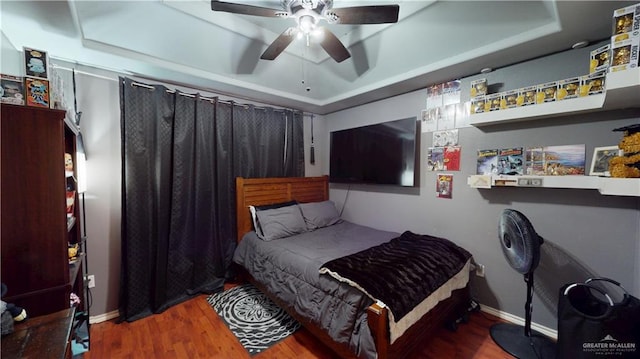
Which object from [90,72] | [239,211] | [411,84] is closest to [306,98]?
[411,84]

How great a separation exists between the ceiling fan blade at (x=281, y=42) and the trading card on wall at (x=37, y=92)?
129 cm

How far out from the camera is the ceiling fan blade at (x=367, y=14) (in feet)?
4.54

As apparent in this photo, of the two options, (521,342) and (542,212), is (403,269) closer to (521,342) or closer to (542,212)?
(521,342)

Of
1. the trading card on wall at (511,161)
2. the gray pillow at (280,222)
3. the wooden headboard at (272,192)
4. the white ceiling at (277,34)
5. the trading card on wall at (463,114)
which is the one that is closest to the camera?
the white ceiling at (277,34)

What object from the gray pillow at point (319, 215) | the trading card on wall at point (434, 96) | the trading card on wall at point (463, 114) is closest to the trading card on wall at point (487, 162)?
the trading card on wall at point (463, 114)

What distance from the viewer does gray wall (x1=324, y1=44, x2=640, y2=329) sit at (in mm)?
1648

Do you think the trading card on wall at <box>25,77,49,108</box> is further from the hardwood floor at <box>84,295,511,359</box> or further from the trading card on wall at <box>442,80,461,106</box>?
the trading card on wall at <box>442,80,461,106</box>

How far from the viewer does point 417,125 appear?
2.64m

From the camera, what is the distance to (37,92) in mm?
1221

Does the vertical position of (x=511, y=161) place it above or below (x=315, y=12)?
below

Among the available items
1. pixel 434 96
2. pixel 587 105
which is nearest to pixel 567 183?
pixel 587 105

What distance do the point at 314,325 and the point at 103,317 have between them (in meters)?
2.01

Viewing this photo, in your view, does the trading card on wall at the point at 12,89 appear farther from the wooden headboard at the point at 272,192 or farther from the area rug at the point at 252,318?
the area rug at the point at 252,318

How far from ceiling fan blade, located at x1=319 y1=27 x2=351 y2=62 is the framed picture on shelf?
1.93 m
